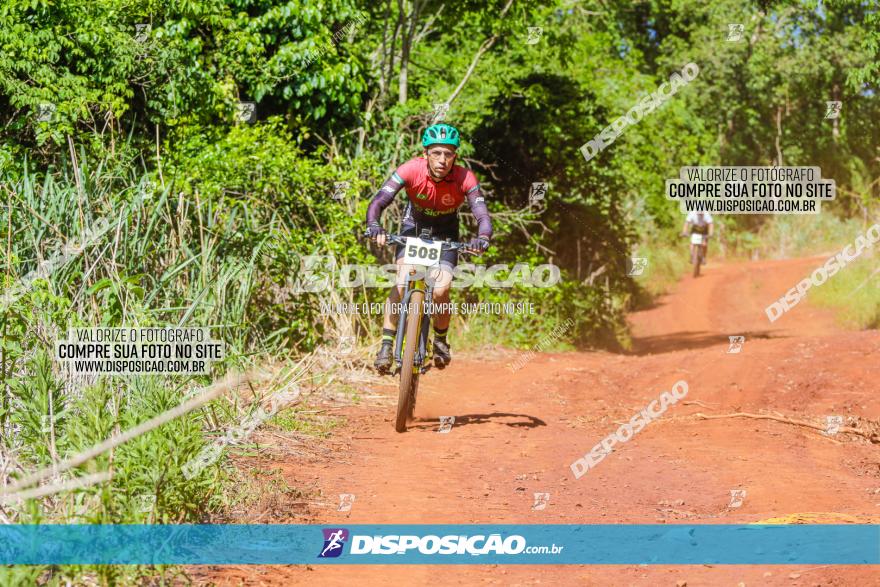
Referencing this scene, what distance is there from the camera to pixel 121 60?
11617mm

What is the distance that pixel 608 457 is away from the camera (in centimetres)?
813

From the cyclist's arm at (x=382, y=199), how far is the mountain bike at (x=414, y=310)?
0.22m

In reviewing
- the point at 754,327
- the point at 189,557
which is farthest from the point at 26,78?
the point at 754,327

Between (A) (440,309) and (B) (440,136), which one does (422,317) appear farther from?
(B) (440,136)

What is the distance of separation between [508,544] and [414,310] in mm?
3103

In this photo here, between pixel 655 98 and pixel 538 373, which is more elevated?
pixel 655 98

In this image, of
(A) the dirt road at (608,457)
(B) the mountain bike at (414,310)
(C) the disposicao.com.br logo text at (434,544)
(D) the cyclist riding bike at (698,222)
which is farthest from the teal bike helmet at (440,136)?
(D) the cyclist riding bike at (698,222)

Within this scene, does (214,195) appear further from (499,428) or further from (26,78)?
(499,428)

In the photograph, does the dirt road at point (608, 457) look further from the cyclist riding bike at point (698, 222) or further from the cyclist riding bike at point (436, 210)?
the cyclist riding bike at point (698, 222)

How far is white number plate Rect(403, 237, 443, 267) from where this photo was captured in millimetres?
8430

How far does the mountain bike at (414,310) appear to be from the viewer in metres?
8.46

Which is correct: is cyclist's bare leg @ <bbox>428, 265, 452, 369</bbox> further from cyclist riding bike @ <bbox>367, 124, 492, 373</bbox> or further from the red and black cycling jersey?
the red and black cycling jersey

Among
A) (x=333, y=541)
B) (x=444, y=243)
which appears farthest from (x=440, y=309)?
(x=333, y=541)

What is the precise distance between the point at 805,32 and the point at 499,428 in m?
26.7
